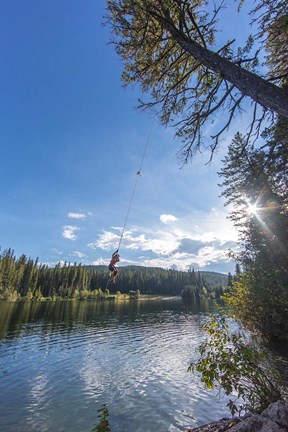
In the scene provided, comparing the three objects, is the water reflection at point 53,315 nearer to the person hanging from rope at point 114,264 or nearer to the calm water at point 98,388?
the calm water at point 98,388

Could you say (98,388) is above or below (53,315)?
below

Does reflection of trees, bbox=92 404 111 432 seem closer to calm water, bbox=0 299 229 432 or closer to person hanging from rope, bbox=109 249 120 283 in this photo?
calm water, bbox=0 299 229 432

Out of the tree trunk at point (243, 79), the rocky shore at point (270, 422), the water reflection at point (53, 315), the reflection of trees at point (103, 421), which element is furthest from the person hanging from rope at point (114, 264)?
the water reflection at point (53, 315)

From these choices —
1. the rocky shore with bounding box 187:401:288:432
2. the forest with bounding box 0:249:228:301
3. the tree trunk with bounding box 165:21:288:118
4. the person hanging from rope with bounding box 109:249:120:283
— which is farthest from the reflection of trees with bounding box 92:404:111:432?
the forest with bounding box 0:249:228:301

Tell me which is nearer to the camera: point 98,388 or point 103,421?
point 103,421

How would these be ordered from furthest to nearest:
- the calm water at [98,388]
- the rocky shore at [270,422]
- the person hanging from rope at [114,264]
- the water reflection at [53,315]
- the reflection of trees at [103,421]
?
the water reflection at [53,315] < the person hanging from rope at [114,264] < the calm water at [98,388] < the reflection of trees at [103,421] < the rocky shore at [270,422]

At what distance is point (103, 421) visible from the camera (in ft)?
33.7

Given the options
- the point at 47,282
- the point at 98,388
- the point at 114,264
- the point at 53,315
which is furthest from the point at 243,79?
the point at 47,282

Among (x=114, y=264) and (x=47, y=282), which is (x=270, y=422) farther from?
(x=47, y=282)

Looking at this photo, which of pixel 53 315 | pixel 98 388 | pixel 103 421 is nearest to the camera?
pixel 103 421

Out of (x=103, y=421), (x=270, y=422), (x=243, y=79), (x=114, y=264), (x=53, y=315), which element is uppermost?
(x=243, y=79)

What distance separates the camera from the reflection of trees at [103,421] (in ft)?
31.6

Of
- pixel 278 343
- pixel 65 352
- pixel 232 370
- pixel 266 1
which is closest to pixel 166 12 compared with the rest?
pixel 266 1

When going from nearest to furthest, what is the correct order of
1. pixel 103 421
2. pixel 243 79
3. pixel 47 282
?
pixel 243 79, pixel 103 421, pixel 47 282
